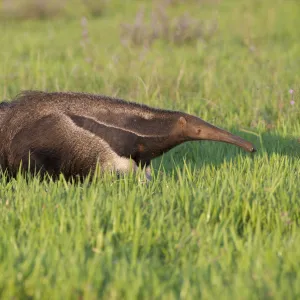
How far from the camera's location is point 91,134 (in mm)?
5559

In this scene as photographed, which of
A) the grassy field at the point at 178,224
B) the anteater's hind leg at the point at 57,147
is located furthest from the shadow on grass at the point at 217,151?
the anteater's hind leg at the point at 57,147

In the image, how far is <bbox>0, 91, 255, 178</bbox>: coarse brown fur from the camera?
5504 millimetres

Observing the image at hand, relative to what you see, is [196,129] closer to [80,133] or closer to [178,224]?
[80,133]

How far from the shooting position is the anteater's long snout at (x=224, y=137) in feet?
17.9

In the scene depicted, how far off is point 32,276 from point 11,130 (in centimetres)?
253

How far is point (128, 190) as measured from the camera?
513cm

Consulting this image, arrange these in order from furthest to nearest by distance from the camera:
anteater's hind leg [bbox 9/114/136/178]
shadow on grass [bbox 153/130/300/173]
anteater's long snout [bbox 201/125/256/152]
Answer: shadow on grass [bbox 153/130/300/173]
anteater's hind leg [bbox 9/114/136/178]
anteater's long snout [bbox 201/125/256/152]

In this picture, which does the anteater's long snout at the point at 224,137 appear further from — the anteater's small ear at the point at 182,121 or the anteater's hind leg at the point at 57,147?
the anteater's hind leg at the point at 57,147

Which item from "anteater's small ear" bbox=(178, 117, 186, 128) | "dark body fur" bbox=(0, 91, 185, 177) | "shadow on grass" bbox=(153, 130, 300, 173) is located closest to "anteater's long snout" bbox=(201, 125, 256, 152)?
"anteater's small ear" bbox=(178, 117, 186, 128)

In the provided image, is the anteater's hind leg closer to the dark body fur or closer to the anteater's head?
the dark body fur

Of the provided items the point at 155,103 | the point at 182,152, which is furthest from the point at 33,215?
the point at 155,103

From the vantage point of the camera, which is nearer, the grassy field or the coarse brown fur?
the grassy field

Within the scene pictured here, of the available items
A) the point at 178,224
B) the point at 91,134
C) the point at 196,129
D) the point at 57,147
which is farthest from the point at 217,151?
the point at 178,224

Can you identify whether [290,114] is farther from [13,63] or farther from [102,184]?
[13,63]
